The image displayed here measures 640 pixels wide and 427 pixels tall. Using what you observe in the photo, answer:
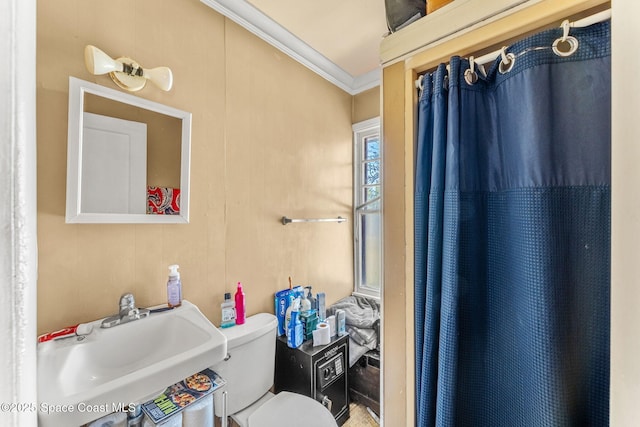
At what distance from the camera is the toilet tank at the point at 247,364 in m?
1.19

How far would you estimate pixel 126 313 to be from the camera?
3.36 ft

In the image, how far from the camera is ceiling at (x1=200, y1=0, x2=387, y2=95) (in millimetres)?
1460

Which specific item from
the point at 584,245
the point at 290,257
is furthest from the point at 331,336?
the point at 584,245

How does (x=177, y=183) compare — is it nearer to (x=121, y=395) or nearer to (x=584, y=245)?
(x=121, y=395)

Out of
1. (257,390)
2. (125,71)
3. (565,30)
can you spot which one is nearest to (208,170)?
(125,71)

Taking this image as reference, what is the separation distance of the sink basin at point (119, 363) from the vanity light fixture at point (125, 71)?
955mm

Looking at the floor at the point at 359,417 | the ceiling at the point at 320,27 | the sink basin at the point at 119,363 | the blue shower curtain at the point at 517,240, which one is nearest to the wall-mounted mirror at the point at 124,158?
the sink basin at the point at 119,363

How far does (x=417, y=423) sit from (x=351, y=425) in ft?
3.75

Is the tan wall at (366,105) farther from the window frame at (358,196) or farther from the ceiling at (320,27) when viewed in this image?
the ceiling at (320,27)

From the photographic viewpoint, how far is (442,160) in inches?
29.1

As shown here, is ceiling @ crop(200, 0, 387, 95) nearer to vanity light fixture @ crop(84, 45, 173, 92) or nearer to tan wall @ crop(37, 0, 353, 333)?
tan wall @ crop(37, 0, 353, 333)

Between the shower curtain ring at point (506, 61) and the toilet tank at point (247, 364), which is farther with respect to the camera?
the toilet tank at point (247, 364)

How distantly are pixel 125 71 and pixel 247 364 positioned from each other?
1.38 meters

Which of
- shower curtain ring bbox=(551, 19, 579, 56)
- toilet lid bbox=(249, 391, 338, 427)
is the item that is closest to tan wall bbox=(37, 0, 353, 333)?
toilet lid bbox=(249, 391, 338, 427)
